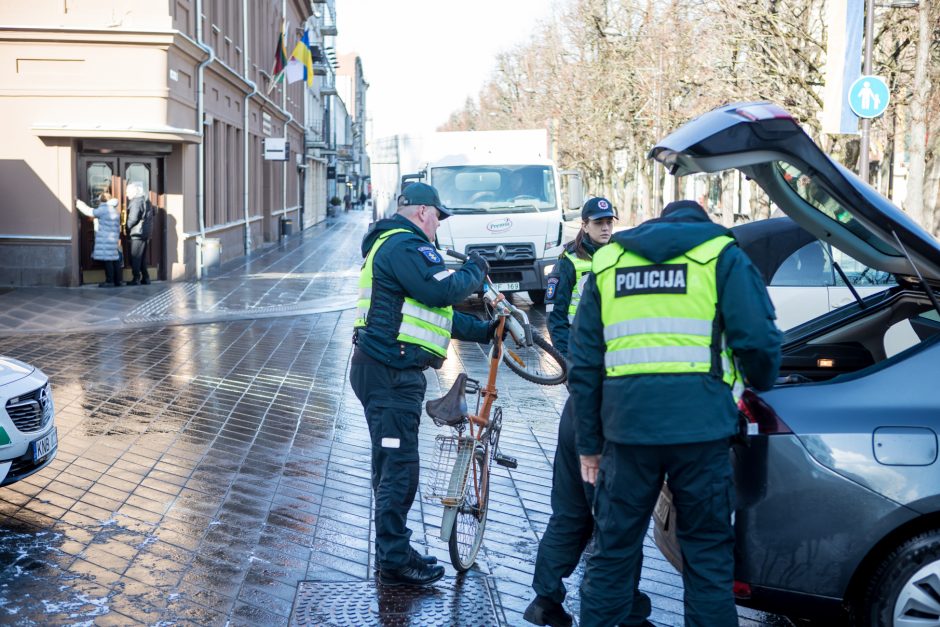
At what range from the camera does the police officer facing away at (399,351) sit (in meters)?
4.98

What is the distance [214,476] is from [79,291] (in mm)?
12195

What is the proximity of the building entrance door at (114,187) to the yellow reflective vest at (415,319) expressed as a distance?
1493 centimetres

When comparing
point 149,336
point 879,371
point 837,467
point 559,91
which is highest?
point 559,91

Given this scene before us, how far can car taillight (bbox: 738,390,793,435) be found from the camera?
3967 millimetres

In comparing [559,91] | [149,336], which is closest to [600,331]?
[149,336]

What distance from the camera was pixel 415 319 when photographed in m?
5.04

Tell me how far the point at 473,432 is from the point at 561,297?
1228 millimetres

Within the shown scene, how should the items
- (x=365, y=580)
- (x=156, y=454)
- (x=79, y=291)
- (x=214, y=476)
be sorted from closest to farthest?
1. (x=365, y=580)
2. (x=214, y=476)
3. (x=156, y=454)
4. (x=79, y=291)

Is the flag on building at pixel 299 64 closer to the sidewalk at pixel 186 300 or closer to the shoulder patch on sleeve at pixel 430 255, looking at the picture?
the sidewalk at pixel 186 300

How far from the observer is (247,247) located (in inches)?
1137

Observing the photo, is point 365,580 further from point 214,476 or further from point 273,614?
point 214,476

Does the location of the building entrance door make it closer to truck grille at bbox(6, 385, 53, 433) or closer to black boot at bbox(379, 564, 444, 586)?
truck grille at bbox(6, 385, 53, 433)

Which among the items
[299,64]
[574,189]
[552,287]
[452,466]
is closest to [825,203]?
[452,466]

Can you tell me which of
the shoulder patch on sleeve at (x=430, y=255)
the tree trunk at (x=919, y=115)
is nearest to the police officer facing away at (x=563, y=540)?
the shoulder patch on sleeve at (x=430, y=255)
